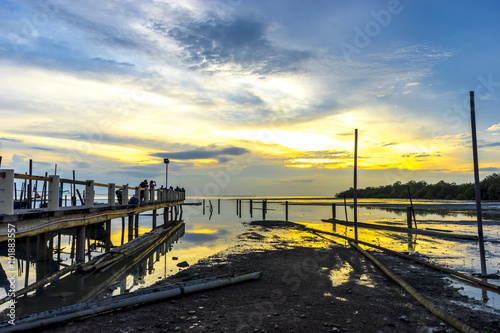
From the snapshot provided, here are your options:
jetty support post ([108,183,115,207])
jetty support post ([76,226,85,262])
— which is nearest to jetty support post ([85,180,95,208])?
jetty support post ([76,226,85,262])

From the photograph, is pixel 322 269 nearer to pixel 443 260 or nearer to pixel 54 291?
pixel 443 260

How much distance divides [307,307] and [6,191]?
900cm

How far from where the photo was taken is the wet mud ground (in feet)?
21.2

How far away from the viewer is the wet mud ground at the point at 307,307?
21.2 feet

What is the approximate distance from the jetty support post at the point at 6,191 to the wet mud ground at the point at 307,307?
442cm

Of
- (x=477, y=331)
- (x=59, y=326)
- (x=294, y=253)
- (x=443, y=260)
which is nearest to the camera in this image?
(x=477, y=331)

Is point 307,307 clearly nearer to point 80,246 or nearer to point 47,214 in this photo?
point 47,214

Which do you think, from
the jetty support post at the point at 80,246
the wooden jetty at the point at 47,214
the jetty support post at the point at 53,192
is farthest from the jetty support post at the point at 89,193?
the jetty support post at the point at 53,192

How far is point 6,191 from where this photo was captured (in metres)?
9.07

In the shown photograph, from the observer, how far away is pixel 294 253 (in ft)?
51.8

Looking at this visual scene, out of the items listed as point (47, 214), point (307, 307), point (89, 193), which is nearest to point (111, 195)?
point (89, 193)

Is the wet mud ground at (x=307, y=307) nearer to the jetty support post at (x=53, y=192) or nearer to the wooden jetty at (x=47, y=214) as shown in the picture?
the wooden jetty at (x=47, y=214)

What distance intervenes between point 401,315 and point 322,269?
5227 millimetres

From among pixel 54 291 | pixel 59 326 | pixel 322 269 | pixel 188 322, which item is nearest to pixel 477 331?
→ pixel 188 322
